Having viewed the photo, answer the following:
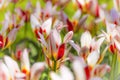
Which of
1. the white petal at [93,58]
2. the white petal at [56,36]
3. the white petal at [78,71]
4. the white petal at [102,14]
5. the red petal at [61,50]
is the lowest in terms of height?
the white petal at [78,71]

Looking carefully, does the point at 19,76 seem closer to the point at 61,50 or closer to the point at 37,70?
the point at 37,70

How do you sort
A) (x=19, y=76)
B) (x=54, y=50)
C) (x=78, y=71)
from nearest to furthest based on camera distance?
1. (x=78, y=71)
2. (x=19, y=76)
3. (x=54, y=50)

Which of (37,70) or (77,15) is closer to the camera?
(37,70)

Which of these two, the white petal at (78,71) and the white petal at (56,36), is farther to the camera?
the white petal at (56,36)

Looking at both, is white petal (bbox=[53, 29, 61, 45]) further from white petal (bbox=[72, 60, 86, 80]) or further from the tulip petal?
white petal (bbox=[72, 60, 86, 80])

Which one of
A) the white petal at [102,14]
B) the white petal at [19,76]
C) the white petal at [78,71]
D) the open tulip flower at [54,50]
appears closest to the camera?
the white petal at [78,71]

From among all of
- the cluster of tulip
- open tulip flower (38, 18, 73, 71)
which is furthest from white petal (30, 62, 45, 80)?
open tulip flower (38, 18, 73, 71)

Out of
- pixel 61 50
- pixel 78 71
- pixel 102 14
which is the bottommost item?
pixel 78 71

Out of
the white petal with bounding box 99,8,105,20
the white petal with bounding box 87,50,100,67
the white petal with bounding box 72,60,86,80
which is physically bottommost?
the white petal with bounding box 72,60,86,80

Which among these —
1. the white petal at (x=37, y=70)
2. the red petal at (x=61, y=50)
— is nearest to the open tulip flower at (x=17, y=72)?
the white petal at (x=37, y=70)

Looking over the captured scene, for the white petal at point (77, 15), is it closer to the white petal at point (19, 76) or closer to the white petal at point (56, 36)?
the white petal at point (56, 36)

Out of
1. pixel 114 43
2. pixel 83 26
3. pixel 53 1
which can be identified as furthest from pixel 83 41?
pixel 53 1

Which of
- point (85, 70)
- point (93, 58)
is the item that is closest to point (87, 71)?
point (85, 70)
